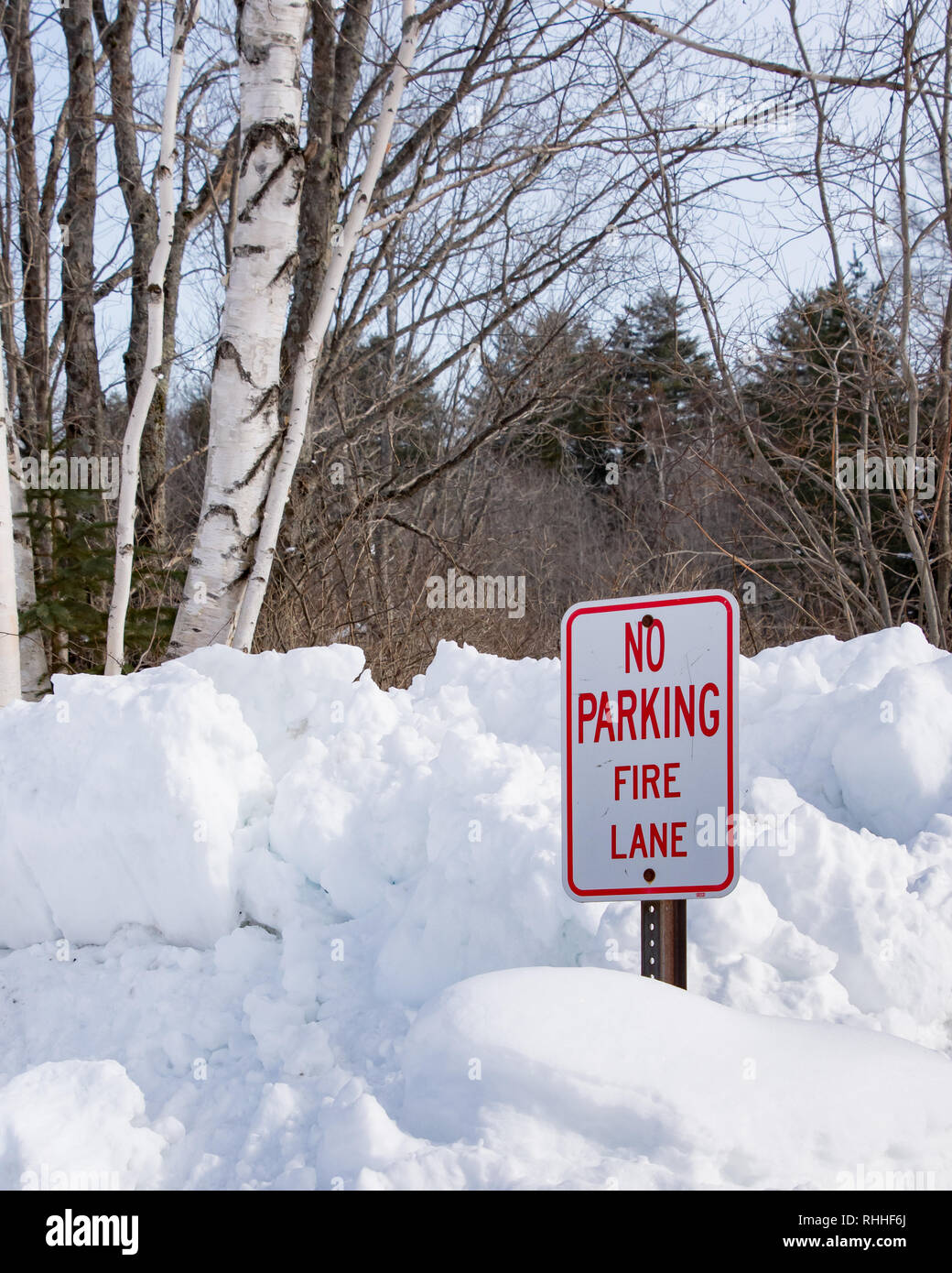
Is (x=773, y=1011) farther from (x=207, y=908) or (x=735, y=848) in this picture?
(x=207, y=908)

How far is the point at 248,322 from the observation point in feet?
16.0

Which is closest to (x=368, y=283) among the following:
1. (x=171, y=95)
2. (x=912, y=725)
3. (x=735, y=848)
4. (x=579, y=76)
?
(x=579, y=76)

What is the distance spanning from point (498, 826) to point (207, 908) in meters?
Answer: 0.93

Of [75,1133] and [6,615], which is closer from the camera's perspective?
[75,1133]

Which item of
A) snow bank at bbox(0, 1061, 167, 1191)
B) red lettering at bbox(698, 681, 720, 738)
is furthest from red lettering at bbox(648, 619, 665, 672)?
snow bank at bbox(0, 1061, 167, 1191)

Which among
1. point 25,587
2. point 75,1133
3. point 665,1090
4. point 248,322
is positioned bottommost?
point 75,1133

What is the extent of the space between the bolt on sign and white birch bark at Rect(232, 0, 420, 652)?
272cm

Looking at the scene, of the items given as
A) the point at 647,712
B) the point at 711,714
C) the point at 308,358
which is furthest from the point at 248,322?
the point at 711,714

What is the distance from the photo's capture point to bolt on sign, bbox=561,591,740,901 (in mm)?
2291

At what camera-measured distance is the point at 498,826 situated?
2965 millimetres

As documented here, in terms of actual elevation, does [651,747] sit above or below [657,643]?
below

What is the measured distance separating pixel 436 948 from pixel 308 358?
325 cm

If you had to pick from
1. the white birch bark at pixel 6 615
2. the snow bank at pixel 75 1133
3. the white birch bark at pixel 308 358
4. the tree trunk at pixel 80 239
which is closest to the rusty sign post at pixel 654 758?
the snow bank at pixel 75 1133

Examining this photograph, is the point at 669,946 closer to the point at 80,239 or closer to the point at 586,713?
the point at 586,713
